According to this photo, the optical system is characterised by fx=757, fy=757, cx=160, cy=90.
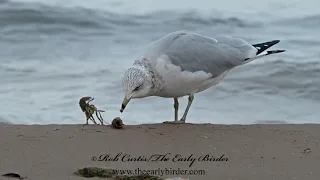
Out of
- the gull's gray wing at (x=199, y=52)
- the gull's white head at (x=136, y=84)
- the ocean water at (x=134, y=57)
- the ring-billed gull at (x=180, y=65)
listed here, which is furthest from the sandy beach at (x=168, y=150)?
the ocean water at (x=134, y=57)

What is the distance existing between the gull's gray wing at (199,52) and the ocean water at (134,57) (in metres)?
1.08

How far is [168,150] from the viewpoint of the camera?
480 cm

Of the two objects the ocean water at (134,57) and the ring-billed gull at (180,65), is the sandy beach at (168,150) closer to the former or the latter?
the ring-billed gull at (180,65)

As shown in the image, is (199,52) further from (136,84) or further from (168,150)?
(168,150)

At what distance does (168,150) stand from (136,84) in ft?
2.96

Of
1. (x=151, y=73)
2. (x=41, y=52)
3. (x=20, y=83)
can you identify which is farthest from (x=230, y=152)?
(x=41, y=52)

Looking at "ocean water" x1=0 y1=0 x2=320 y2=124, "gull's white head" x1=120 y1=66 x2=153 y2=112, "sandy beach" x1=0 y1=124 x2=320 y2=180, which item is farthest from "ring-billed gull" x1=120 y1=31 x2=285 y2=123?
"ocean water" x1=0 y1=0 x2=320 y2=124

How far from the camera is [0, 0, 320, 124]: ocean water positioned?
297 inches

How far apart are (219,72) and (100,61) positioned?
359cm

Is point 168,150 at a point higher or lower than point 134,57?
lower

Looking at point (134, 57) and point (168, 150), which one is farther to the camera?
point (134, 57)

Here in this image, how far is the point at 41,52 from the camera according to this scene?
393 inches

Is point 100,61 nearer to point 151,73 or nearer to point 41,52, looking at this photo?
point 41,52

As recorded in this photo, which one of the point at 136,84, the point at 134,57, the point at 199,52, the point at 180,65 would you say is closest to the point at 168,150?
the point at 136,84
